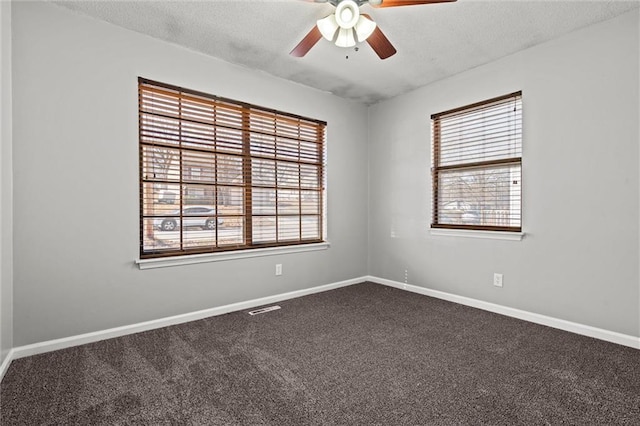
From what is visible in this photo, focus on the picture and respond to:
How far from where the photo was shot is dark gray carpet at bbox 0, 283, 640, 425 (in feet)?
5.50

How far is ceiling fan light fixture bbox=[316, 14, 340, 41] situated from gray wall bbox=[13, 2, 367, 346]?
136cm

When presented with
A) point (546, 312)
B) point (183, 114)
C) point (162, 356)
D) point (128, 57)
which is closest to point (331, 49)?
point (183, 114)

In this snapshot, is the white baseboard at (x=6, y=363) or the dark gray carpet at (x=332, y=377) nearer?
the dark gray carpet at (x=332, y=377)

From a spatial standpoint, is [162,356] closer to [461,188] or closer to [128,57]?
[128,57]

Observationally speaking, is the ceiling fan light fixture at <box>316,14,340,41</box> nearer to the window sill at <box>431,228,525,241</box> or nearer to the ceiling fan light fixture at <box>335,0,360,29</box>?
the ceiling fan light fixture at <box>335,0,360,29</box>

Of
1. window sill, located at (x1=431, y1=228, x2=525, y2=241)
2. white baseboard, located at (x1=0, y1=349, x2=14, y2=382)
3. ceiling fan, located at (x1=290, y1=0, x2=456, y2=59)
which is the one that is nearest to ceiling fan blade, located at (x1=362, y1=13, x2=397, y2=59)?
ceiling fan, located at (x1=290, y1=0, x2=456, y2=59)

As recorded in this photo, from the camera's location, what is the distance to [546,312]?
9.73 feet

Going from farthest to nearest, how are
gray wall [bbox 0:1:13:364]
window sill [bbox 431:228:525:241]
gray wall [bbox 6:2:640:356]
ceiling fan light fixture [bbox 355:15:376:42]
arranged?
window sill [bbox 431:228:525:241]
gray wall [bbox 6:2:640:356]
ceiling fan light fixture [bbox 355:15:376:42]
gray wall [bbox 0:1:13:364]

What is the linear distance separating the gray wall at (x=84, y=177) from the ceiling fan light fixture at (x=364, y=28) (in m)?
1.54

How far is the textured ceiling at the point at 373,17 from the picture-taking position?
242 cm

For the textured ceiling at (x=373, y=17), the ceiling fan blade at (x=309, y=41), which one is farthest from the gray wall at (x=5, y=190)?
the ceiling fan blade at (x=309, y=41)

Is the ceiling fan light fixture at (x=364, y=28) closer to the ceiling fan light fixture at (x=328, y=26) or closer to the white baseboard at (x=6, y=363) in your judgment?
the ceiling fan light fixture at (x=328, y=26)

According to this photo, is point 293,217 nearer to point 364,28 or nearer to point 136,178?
point 136,178

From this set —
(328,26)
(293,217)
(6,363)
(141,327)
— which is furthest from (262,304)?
(328,26)
